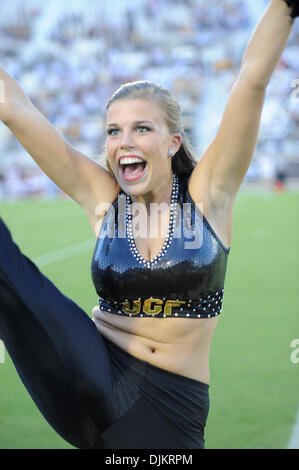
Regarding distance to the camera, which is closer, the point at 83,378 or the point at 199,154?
the point at 83,378

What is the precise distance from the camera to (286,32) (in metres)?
1.85

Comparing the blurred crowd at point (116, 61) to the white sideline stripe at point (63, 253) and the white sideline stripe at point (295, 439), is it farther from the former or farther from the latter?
the white sideline stripe at point (295, 439)

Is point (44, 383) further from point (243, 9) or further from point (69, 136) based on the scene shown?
point (243, 9)

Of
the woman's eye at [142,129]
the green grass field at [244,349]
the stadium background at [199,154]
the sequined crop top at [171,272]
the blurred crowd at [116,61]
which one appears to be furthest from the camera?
the blurred crowd at [116,61]

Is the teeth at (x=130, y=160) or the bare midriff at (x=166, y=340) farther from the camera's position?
the teeth at (x=130, y=160)

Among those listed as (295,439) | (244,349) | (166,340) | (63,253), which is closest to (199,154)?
(166,340)

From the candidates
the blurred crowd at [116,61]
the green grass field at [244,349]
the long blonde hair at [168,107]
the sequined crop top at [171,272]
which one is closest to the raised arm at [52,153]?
the long blonde hair at [168,107]

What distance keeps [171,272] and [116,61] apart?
22.3 m

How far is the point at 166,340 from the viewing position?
79.4 inches

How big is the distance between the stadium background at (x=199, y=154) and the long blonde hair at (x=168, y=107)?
0.29 metres

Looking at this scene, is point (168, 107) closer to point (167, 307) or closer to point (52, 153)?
point (52, 153)

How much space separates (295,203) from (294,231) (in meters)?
4.30

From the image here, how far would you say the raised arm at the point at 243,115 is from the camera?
1.84 meters

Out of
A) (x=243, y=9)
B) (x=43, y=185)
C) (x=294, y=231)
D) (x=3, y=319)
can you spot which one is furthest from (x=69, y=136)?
(x=3, y=319)
